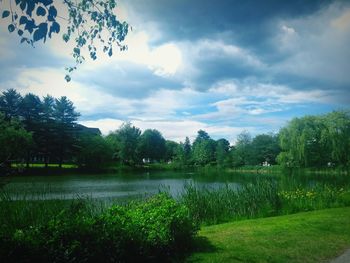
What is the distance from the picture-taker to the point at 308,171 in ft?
186

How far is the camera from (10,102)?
58.4 meters

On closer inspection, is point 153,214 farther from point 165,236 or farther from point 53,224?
point 53,224

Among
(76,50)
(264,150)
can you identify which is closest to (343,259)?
(76,50)

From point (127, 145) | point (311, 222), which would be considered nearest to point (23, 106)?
point (127, 145)

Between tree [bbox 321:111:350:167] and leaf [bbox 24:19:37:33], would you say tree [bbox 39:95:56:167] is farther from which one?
leaf [bbox 24:19:37:33]

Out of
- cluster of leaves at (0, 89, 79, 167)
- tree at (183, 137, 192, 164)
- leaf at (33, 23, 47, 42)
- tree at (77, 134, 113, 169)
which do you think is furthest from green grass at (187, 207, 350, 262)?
tree at (183, 137, 192, 164)

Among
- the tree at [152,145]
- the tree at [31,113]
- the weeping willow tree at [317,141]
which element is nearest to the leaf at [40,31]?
the weeping willow tree at [317,141]

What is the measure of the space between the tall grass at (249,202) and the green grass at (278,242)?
12.3 feet

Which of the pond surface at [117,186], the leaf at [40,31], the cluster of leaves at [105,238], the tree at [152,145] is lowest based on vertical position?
the pond surface at [117,186]

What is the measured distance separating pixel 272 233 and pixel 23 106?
194 feet

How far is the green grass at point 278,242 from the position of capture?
710cm

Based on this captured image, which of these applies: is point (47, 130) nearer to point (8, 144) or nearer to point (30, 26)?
point (8, 144)

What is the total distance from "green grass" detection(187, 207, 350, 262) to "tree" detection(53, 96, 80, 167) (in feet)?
204

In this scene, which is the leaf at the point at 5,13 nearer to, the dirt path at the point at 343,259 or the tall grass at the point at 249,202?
the dirt path at the point at 343,259
